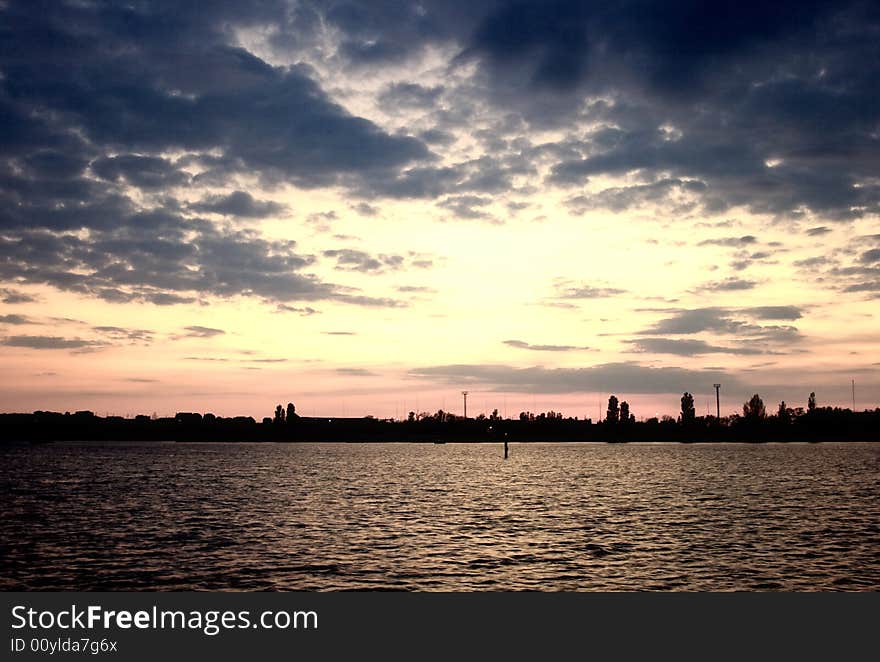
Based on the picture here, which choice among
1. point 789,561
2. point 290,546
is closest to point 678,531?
point 789,561

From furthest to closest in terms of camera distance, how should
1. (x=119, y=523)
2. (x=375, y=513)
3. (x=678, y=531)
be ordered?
1. (x=375, y=513)
2. (x=119, y=523)
3. (x=678, y=531)

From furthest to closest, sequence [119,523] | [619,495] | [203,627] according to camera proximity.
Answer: [619,495]
[119,523]
[203,627]

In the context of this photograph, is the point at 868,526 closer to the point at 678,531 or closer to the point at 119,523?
the point at 678,531

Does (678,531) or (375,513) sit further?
(375,513)

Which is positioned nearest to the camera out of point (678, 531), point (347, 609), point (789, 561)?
point (347, 609)

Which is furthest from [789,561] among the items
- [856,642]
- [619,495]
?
[619,495]

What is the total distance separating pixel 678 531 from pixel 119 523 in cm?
4787

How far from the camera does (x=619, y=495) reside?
100438 millimetres

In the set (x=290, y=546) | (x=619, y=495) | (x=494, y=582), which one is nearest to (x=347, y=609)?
(x=494, y=582)

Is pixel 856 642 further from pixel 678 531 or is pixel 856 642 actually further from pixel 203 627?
pixel 678 531

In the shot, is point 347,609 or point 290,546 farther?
point 290,546

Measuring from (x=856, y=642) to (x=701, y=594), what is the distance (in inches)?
547

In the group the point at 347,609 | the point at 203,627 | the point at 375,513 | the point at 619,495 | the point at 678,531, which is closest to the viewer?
the point at 203,627

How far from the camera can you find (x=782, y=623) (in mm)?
28188
